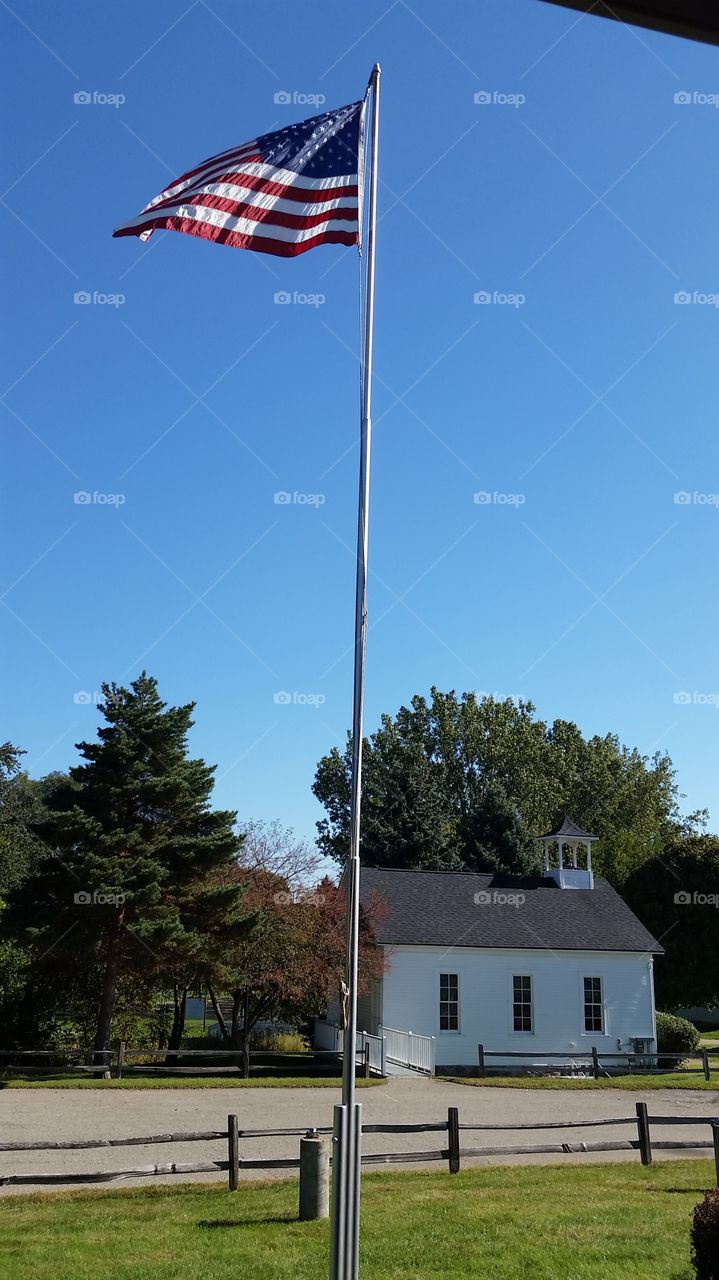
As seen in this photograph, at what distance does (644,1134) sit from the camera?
1560 cm

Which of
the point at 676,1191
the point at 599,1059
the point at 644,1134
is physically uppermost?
the point at 644,1134

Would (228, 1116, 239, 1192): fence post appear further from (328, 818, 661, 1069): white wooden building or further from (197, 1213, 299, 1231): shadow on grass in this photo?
(328, 818, 661, 1069): white wooden building

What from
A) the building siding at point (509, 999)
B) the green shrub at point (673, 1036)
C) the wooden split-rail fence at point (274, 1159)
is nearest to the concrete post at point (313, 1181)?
the wooden split-rail fence at point (274, 1159)

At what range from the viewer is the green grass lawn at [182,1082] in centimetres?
2611

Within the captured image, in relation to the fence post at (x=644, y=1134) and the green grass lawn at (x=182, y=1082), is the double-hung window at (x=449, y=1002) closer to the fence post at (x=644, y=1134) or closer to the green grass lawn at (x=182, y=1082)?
the green grass lawn at (x=182, y=1082)

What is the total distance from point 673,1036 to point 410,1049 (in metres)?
11.4

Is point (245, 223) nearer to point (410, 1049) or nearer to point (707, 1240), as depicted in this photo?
point (707, 1240)

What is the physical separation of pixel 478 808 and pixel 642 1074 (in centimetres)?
2694

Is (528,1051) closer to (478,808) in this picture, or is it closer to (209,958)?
(209,958)

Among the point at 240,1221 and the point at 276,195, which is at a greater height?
the point at 276,195

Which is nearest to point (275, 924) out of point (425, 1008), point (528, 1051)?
point (425, 1008)

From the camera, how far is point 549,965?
33.9 meters

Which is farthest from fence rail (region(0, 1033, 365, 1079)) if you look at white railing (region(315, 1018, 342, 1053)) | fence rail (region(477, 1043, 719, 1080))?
fence rail (region(477, 1043, 719, 1080))

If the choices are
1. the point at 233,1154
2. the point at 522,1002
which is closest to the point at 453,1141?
the point at 233,1154
